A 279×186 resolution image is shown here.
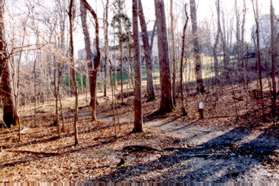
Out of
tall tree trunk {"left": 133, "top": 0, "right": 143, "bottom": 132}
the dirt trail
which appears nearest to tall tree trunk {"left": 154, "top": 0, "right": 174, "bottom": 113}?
tall tree trunk {"left": 133, "top": 0, "right": 143, "bottom": 132}

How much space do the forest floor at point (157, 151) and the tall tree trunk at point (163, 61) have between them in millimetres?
1444

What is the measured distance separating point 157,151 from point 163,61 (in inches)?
319

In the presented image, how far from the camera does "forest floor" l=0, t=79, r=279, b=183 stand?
8359 mm

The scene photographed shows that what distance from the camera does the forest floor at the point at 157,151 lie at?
329 inches

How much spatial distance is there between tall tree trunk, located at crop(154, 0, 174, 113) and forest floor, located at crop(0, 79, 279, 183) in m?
1.44

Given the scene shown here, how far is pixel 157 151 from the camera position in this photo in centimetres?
1065

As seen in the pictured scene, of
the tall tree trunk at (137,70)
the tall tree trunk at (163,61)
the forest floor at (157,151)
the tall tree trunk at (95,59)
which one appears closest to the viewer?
the forest floor at (157,151)

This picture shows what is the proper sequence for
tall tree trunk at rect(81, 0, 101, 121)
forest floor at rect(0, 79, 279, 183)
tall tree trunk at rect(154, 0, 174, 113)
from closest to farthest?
1. forest floor at rect(0, 79, 279, 183)
2. tall tree trunk at rect(81, 0, 101, 121)
3. tall tree trunk at rect(154, 0, 174, 113)

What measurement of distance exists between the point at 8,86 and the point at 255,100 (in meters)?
12.7

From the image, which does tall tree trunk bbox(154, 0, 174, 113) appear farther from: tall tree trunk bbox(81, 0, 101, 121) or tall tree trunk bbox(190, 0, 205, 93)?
tall tree trunk bbox(190, 0, 205, 93)

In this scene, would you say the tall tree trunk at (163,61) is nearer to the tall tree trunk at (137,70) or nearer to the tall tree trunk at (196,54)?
the tall tree trunk at (137,70)

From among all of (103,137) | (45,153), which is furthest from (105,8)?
(45,153)

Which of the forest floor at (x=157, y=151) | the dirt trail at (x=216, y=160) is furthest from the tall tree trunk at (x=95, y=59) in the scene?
the dirt trail at (x=216, y=160)

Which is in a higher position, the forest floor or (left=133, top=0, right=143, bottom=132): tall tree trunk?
(left=133, top=0, right=143, bottom=132): tall tree trunk
